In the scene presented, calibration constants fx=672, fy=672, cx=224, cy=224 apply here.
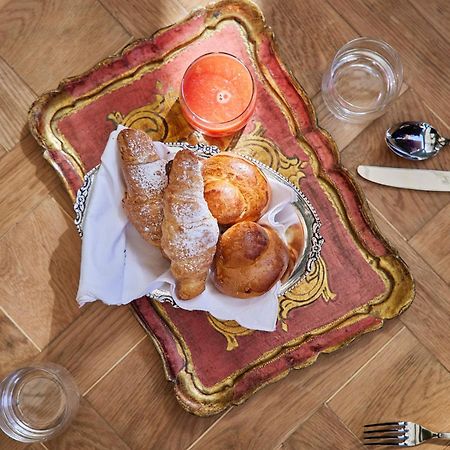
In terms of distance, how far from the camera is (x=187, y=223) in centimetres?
79

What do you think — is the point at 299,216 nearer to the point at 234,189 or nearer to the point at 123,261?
the point at 234,189

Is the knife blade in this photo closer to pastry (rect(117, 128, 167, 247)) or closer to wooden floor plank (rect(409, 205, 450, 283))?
wooden floor plank (rect(409, 205, 450, 283))

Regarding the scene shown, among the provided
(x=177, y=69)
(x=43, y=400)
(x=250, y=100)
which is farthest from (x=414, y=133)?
(x=43, y=400)

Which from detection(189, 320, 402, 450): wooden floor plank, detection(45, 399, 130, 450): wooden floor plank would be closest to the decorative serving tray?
detection(189, 320, 402, 450): wooden floor plank

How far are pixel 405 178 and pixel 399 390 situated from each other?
1.05ft

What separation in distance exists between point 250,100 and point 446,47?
1.10ft

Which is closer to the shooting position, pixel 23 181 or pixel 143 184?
pixel 143 184

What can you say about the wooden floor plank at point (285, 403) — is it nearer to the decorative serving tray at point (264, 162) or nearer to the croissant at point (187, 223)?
the decorative serving tray at point (264, 162)

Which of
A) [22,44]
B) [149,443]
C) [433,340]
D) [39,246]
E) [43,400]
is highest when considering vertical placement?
[22,44]

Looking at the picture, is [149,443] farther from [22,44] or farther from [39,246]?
[22,44]

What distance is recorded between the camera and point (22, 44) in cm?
103

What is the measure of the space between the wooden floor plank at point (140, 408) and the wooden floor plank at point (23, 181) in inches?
10.7

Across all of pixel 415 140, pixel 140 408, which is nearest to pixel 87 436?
pixel 140 408

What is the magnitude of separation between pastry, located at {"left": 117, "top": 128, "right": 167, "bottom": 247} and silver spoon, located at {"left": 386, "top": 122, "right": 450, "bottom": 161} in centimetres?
38
